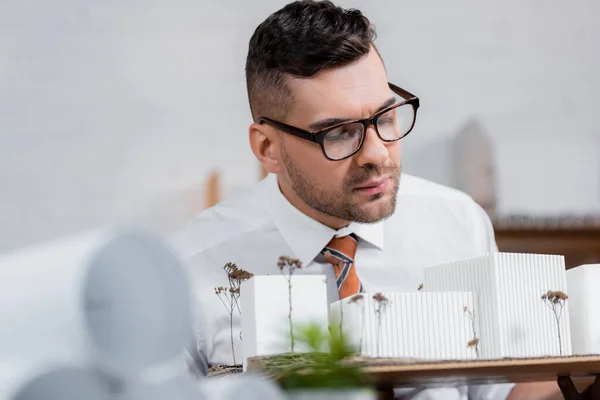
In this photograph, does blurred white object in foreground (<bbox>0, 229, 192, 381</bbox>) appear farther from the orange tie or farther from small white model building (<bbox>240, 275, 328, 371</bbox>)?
the orange tie

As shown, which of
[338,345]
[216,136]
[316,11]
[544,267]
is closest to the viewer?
[338,345]

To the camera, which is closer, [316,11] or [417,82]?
[316,11]

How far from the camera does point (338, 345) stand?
0.47 m

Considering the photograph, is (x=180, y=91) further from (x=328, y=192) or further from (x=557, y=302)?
(x=557, y=302)

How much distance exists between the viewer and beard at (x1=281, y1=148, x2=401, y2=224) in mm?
1412

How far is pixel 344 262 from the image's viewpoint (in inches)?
60.2

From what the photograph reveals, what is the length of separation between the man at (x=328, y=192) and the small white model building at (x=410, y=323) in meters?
0.33

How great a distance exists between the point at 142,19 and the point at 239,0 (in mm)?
422

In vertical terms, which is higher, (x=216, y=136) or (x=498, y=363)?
(x=216, y=136)

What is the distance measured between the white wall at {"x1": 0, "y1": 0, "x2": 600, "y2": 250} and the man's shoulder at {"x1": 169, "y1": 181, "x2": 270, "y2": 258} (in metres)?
1.36

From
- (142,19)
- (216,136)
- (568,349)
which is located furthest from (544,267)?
(142,19)

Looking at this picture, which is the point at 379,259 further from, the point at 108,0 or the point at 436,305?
the point at 108,0

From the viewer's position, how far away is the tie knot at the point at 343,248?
5.08 feet

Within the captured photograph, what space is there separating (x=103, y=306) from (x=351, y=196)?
1.11m
